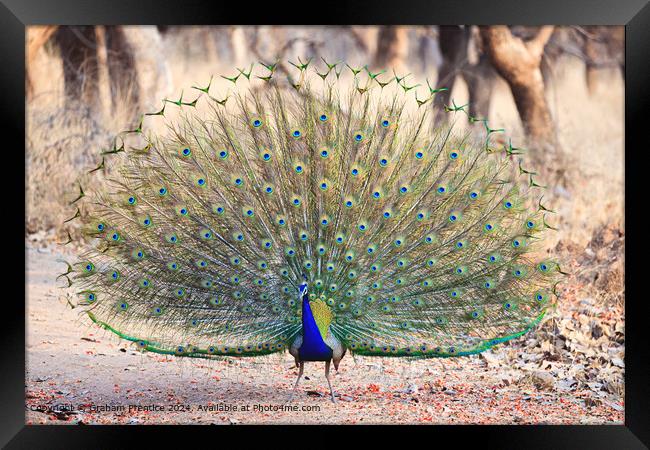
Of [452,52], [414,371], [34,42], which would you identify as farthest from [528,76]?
[34,42]

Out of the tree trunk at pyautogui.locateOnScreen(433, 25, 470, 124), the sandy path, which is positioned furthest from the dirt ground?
the tree trunk at pyautogui.locateOnScreen(433, 25, 470, 124)

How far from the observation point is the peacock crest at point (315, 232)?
4.04 m

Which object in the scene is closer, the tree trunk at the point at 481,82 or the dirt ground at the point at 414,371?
the dirt ground at the point at 414,371

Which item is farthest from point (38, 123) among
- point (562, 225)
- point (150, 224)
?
point (562, 225)

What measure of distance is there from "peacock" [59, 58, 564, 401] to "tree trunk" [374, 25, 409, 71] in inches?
113

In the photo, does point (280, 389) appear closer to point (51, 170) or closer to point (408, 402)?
point (408, 402)

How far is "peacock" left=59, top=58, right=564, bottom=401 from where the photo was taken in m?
4.04

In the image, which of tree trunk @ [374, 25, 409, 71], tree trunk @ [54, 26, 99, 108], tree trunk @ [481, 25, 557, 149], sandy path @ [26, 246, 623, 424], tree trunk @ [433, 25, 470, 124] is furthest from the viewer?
tree trunk @ [433, 25, 470, 124]

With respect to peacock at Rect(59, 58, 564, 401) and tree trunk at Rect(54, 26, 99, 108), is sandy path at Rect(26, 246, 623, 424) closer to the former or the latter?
peacock at Rect(59, 58, 564, 401)

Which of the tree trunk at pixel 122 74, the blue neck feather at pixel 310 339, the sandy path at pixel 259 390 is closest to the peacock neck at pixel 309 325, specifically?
the blue neck feather at pixel 310 339

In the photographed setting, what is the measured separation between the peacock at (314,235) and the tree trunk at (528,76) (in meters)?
2.56

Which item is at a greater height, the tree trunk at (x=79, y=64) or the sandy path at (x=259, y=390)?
the tree trunk at (x=79, y=64)

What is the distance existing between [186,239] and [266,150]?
728 mm

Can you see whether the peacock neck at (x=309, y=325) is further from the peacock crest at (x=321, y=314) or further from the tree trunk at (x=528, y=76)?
the tree trunk at (x=528, y=76)
